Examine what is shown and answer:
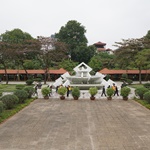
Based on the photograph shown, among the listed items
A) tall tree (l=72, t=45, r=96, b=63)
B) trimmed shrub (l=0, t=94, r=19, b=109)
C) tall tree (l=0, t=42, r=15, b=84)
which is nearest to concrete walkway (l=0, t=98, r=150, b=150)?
trimmed shrub (l=0, t=94, r=19, b=109)

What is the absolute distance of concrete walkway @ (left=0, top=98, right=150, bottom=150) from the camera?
8.52 meters

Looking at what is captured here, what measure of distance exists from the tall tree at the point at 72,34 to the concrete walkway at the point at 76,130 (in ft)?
151

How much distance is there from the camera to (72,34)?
61094 millimetres

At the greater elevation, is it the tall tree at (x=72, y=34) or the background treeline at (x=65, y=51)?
the tall tree at (x=72, y=34)

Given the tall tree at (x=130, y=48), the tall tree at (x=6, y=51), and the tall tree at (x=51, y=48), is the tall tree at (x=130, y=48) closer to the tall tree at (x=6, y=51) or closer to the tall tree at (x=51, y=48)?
the tall tree at (x=51, y=48)

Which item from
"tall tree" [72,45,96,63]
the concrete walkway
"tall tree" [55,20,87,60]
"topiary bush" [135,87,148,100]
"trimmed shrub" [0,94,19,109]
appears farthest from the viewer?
"tall tree" [55,20,87,60]

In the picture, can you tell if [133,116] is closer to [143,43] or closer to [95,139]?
[95,139]

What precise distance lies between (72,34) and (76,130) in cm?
5205

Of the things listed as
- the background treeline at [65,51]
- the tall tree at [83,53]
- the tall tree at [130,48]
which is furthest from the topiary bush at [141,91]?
the tall tree at [83,53]

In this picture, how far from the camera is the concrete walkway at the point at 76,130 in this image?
852 cm

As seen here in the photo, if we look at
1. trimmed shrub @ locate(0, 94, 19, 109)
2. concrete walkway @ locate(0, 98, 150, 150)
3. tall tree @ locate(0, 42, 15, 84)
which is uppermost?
tall tree @ locate(0, 42, 15, 84)

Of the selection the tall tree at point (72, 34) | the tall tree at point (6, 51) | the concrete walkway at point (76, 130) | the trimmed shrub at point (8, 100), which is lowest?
the concrete walkway at point (76, 130)

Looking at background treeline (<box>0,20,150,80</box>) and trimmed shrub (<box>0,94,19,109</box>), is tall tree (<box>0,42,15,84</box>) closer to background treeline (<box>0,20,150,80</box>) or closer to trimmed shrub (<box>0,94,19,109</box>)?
background treeline (<box>0,20,150,80</box>)

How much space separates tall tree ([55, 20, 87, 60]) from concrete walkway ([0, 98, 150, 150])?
46117 mm
